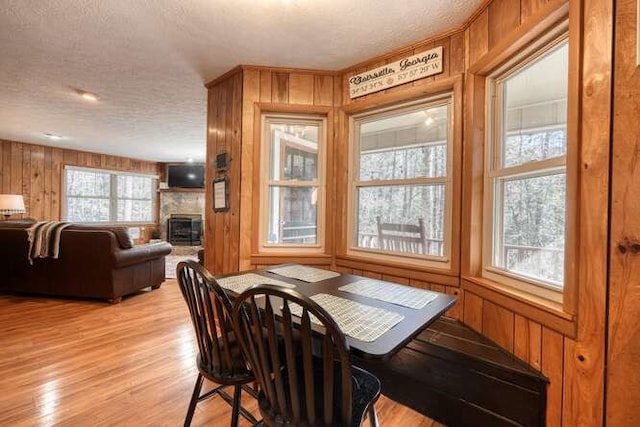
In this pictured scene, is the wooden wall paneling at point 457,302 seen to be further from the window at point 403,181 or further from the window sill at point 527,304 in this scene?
the window at point 403,181

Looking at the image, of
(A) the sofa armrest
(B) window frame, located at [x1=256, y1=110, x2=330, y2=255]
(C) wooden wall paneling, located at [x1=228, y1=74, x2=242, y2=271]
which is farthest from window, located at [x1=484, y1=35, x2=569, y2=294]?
(A) the sofa armrest

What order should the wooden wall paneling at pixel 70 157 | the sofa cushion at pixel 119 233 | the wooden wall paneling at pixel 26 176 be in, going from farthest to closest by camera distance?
the wooden wall paneling at pixel 70 157, the wooden wall paneling at pixel 26 176, the sofa cushion at pixel 119 233

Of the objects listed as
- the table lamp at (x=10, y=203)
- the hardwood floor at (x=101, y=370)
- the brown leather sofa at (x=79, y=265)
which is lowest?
the hardwood floor at (x=101, y=370)

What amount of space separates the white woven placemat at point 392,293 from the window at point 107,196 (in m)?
7.22

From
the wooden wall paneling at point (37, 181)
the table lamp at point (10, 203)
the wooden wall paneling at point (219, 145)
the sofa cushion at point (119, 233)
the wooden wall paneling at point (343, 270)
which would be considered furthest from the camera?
the wooden wall paneling at point (37, 181)

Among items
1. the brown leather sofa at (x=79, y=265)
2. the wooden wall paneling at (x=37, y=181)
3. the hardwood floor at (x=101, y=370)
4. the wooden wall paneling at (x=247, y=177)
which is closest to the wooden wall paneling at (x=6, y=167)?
the wooden wall paneling at (x=37, y=181)

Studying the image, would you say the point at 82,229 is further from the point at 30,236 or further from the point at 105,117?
the point at 105,117

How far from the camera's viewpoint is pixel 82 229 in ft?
11.5

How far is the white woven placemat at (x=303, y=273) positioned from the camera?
1.76 meters

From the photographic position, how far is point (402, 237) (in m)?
2.32

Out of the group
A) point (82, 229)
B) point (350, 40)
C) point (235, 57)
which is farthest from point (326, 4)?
point (82, 229)

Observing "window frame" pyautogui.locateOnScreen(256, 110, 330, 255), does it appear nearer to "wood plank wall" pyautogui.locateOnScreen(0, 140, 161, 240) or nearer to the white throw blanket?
the white throw blanket

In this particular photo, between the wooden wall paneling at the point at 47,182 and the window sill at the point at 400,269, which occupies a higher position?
the wooden wall paneling at the point at 47,182

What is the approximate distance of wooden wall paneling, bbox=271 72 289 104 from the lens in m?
2.52
